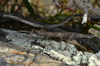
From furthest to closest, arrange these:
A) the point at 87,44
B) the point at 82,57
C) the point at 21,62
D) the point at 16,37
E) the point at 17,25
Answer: the point at 17,25 → the point at 87,44 → the point at 16,37 → the point at 82,57 → the point at 21,62

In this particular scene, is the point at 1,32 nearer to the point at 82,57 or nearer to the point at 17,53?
the point at 17,53

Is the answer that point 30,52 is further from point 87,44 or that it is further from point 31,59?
point 87,44

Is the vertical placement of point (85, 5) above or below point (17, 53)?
above

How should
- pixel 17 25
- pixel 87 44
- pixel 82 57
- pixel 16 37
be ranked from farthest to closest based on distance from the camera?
pixel 17 25
pixel 87 44
pixel 16 37
pixel 82 57

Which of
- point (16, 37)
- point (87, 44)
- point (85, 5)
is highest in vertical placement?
point (85, 5)

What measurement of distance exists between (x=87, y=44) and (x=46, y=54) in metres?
0.42

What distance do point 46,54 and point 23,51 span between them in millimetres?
102

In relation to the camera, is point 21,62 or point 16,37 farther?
point 16,37

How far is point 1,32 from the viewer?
62 cm

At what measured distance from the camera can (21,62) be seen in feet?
1.21

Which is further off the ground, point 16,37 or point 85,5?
point 85,5

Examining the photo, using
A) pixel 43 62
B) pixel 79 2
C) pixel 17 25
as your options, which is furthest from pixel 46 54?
pixel 17 25

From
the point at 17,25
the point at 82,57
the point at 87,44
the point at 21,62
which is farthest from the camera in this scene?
the point at 17,25

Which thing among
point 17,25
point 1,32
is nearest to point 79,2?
point 1,32
